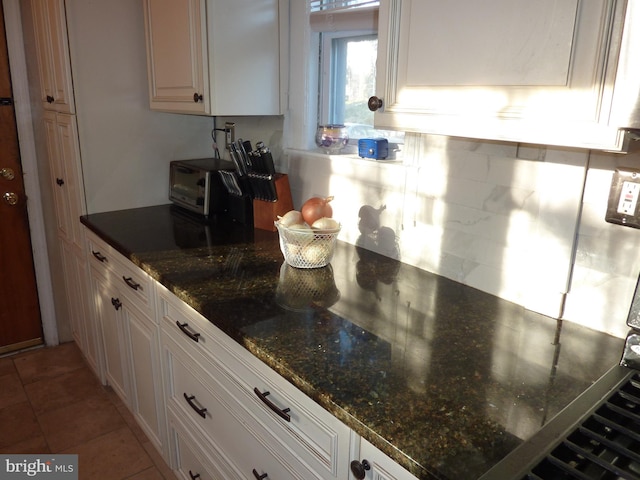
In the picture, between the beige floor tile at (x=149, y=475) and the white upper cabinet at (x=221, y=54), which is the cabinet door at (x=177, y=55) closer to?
the white upper cabinet at (x=221, y=54)

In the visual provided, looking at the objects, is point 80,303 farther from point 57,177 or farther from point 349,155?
point 349,155

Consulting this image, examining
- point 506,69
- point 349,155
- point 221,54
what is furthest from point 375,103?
point 221,54

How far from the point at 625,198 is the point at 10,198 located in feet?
9.27

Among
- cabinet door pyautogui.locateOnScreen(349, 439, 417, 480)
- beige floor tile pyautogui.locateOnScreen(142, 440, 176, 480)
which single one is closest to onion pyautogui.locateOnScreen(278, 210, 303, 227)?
cabinet door pyautogui.locateOnScreen(349, 439, 417, 480)

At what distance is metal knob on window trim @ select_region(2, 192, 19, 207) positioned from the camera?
2.66 metres

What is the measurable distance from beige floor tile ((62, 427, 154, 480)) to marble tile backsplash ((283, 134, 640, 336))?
4.29 feet

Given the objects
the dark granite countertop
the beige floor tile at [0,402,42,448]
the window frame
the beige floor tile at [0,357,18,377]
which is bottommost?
the beige floor tile at [0,402,42,448]

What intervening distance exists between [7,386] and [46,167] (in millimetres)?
1174

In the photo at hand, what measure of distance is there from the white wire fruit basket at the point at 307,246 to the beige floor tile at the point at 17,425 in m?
1.54

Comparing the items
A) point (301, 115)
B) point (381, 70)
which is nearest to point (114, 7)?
point (301, 115)

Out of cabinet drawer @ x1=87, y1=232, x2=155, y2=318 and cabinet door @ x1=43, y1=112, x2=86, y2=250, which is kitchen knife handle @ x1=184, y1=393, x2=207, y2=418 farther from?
cabinet door @ x1=43, y1=112, x2=86, y2=250

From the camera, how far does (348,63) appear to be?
75.3 inches

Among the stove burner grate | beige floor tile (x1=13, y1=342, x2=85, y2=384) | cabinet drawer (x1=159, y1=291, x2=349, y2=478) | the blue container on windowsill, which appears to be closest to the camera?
the stove burner grate

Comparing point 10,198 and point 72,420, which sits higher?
point 10,198
